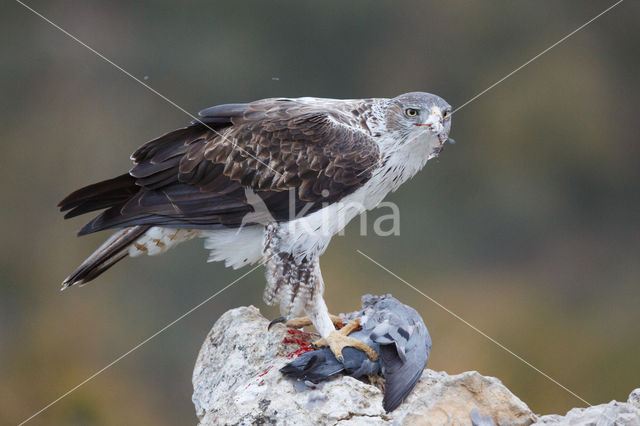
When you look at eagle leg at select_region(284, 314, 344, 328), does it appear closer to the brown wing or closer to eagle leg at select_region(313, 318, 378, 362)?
eagle leg at select_region(313, 318, 378, 362)

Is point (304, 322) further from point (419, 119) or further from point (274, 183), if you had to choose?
point (419, 119)

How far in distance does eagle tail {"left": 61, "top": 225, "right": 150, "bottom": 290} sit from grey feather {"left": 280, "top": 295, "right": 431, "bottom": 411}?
93 centimetres

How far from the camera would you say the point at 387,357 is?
262 centimetres

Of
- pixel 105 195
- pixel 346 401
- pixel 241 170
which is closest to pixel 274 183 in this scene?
pixel 241 170

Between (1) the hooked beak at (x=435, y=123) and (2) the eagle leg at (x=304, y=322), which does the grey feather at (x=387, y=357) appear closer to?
(2) the eagle leg at (x=304, y=322)

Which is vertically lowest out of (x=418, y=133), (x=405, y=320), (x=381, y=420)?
(x=381, y=420)

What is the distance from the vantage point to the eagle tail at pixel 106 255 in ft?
9.78

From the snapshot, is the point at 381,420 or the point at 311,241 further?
the point at 311,241

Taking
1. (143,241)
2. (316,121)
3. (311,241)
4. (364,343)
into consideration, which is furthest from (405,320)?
(143,241)

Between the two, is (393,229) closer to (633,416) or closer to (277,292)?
(277,292)

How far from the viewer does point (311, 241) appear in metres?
2.81

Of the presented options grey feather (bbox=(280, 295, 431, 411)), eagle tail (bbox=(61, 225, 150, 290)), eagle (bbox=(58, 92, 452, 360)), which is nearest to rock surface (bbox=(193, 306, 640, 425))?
grey feather (bbox=(280, 295, 431, 411))

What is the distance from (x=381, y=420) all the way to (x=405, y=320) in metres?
0.51

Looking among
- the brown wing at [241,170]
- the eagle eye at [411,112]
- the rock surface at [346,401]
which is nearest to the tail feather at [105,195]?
the brown wing at [241,170]
